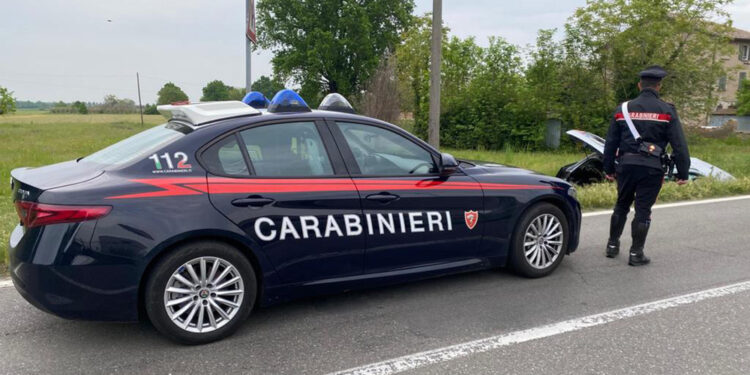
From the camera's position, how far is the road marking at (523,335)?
125 inches

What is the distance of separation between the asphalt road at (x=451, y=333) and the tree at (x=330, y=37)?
35.1 metres

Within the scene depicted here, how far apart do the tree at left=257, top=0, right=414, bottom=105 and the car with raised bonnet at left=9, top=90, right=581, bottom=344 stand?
35.1 m

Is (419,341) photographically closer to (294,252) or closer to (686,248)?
(294,252)

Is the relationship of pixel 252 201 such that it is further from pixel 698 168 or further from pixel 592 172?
pixel 698 168

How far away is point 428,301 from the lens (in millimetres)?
4223

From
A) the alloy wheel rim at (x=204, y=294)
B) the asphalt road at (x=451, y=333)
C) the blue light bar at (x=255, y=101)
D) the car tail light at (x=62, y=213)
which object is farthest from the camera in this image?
the blue light bar at (x=255, y=101)

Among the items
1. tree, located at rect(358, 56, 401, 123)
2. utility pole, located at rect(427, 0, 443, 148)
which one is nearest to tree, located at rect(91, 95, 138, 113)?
tree, located at rect(358, 56, 401, 123)

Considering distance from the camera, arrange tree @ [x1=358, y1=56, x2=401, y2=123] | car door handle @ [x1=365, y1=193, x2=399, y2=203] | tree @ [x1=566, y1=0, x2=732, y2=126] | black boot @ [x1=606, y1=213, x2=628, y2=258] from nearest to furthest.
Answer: car door handle @ [x1=365, y1=193, x2=399, y2=203] → black boot @ [x1=606, y1=213, x2=628, y2=258] → tree @ [x1=566, y1=0, x2=732, y2=126] → tree @ [x1=358, y1=56, x2=401, y2=123]

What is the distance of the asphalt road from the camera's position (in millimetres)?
3188

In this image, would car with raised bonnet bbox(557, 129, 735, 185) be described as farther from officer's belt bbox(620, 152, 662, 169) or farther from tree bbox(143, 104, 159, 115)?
tree bbox(143, 104, 159, 115)

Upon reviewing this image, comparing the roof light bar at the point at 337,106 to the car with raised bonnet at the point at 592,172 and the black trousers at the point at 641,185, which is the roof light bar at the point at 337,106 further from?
the car with raised bonnet at the point at 592,172

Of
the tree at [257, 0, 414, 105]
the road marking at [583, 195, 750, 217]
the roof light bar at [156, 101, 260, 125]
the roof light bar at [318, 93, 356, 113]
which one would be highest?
the tree at [257, 0, 414, 105]

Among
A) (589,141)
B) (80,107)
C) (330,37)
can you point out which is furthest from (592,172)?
(80,107)

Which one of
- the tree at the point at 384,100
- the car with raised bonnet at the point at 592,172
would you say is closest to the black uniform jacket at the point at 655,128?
the car with raised bonnet at the point at 592,172
